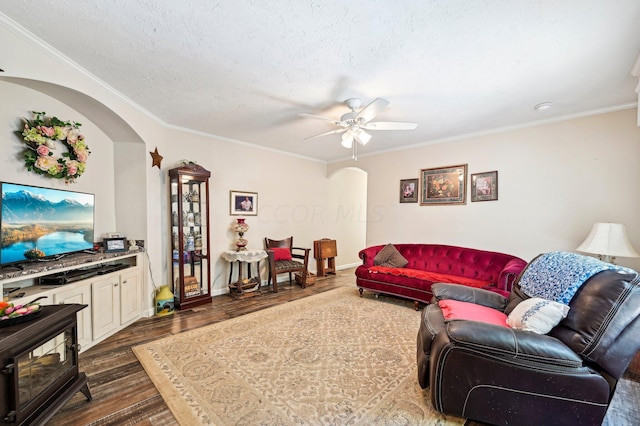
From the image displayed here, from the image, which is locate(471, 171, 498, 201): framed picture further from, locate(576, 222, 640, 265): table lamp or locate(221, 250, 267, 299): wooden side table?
locate(221, 250, 267, 299): wooden side table

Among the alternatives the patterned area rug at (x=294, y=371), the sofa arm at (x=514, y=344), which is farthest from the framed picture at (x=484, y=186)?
the sofa arm at (x=514, y=344)

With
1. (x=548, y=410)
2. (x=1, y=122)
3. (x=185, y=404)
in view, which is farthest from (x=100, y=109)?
(x=548, y=410)

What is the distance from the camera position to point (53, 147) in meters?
2.45

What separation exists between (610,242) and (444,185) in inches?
80.4

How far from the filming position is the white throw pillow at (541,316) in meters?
1.63

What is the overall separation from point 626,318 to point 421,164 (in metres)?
3.49

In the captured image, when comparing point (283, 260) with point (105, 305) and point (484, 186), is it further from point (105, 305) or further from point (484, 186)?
point (484, 186)

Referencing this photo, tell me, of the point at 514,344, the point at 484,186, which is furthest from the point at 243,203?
the point at 514,344

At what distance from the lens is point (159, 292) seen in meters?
3.47

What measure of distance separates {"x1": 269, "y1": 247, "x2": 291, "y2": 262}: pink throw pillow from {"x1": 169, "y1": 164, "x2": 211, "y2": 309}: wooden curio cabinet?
1217mm

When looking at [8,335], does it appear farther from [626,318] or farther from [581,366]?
[626,318]

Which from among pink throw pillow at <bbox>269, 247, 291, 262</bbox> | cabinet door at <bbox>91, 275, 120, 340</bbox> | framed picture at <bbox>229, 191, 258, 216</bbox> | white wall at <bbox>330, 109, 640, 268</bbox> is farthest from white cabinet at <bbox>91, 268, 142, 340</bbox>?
white wall at <bbox>330, 109, 640, 268</bbox>

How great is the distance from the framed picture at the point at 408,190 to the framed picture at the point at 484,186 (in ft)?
2.98

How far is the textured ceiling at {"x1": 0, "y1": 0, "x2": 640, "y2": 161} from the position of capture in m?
1.60
